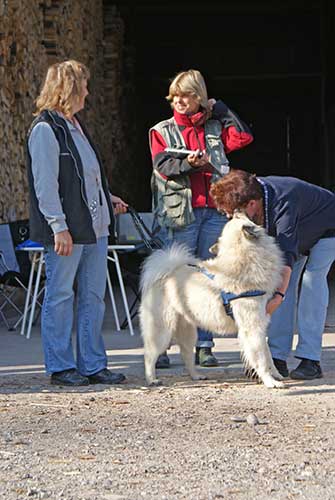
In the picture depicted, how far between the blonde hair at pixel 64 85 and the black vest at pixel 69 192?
6 cm

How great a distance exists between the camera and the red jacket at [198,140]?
6.82 m

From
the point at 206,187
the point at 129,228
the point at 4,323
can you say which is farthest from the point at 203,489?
the point at 129,228

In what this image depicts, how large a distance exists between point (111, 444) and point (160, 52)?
17.3 metres

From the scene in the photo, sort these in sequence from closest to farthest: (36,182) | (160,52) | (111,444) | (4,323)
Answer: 1. (111,444)
2. (36,182)
3. (4,323)
4. (160,52)

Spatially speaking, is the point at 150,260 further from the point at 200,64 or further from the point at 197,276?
the point at 200,64

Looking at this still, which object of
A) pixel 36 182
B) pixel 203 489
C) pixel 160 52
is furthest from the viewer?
pixel 160 52

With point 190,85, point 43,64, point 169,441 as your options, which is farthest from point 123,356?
point 43,64

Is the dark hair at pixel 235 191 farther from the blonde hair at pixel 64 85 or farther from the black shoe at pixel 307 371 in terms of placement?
the black shoe at pixel 307 371

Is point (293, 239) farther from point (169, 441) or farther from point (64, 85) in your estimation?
point (169, 441)

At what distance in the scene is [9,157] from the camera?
11086 millimetres

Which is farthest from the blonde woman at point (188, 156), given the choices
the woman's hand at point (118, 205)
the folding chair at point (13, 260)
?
the folding chair at point (13, 260)

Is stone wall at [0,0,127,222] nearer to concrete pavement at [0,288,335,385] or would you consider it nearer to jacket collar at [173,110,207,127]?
concrete pavement at [0,288,335,385]

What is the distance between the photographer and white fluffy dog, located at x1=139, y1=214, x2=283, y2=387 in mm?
6051

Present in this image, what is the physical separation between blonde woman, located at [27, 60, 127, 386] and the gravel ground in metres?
0.25
